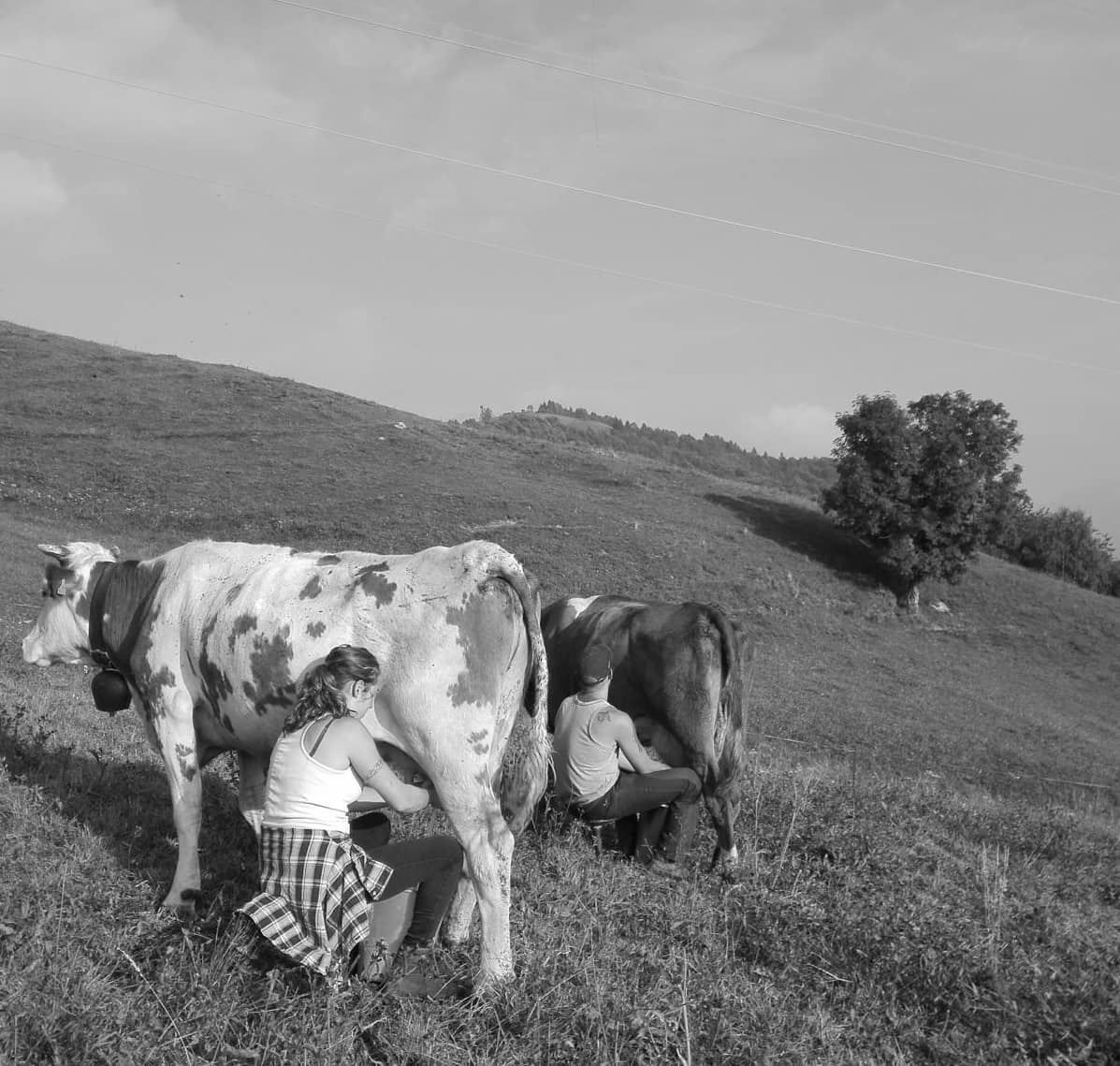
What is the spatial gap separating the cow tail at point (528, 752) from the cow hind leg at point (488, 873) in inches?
17.5

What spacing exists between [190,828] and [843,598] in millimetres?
37303

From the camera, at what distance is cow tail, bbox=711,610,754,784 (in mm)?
8422

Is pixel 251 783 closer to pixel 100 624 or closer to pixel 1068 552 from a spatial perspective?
pixel 100 624

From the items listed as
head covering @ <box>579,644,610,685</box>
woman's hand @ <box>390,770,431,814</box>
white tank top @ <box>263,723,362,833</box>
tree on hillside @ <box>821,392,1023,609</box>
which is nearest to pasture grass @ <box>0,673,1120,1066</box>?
white tank top @ <box>263,723,362,833</box>

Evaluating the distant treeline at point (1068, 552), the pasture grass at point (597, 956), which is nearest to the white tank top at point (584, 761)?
the pasture grass at point (597, 956)

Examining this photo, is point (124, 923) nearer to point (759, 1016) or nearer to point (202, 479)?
point (759, 1016)

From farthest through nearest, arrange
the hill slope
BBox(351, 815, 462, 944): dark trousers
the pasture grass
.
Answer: the hill slope → BBox(351, 815, 462, 944): dark trousers → the pasture grass

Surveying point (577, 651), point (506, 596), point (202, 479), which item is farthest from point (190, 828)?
point (202, 479)

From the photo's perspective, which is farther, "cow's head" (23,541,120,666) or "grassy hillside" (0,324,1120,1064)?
"cow's head" (23,541,120,666)

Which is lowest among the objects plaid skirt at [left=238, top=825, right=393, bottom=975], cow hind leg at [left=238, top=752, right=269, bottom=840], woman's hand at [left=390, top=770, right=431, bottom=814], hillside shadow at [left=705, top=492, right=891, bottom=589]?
cow hind leg at [left=238, top=752, right=269, bottom=840]

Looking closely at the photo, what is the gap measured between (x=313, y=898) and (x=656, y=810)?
339 cm

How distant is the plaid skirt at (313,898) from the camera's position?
13.9 ft

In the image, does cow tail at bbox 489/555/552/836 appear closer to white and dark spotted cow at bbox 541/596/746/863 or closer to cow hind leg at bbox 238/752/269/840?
cow hind leg at bbox 238/752/269/840

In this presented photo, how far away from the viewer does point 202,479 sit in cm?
3725
